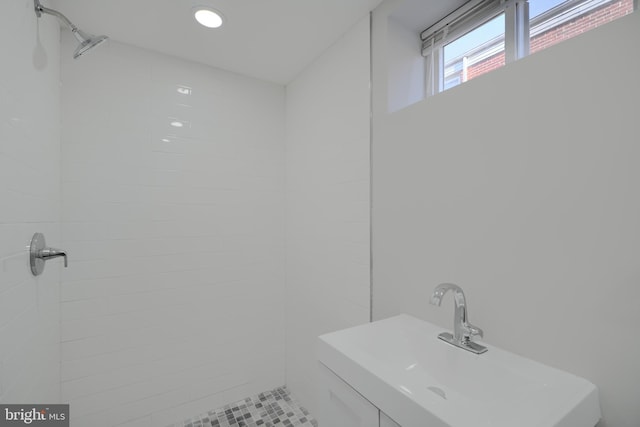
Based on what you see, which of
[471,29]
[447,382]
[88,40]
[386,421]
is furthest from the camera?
[471,29]

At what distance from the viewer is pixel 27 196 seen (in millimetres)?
1087

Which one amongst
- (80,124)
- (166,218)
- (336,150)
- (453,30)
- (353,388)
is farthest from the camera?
(166,218)

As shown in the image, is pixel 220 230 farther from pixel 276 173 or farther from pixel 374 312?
pixel 374 312

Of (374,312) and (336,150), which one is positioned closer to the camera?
(374,312)

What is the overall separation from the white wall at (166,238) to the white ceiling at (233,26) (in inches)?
5.4

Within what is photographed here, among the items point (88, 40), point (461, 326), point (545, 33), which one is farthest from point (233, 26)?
point (461, 326)

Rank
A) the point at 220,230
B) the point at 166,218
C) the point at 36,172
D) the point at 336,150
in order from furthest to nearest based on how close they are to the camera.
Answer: the point at 220,230
the point at 166,218
the point at 336,150
the point at 36,172

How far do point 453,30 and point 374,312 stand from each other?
1.46m

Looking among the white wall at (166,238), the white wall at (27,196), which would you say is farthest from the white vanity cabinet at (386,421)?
the white wall at (166,238)

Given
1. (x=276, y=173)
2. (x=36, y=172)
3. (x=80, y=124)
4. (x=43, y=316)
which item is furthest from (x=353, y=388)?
(x=80, y=124)

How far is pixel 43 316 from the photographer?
1277 mm

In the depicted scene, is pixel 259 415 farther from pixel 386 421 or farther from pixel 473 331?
pixel 473 331

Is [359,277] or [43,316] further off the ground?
[359,277]

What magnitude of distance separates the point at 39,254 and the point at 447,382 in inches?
64.4
